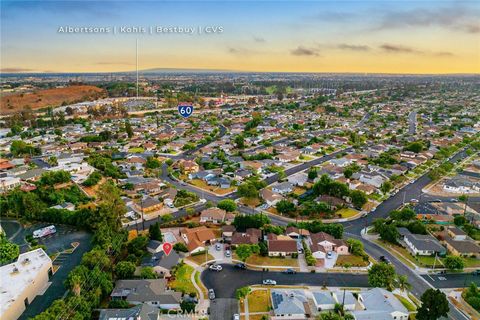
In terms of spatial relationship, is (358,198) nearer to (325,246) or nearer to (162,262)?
(325,246)

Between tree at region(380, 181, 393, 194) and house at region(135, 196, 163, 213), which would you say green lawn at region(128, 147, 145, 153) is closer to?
house at region(135, 196, 163, 213)

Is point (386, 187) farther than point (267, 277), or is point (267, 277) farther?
point (386, 187)

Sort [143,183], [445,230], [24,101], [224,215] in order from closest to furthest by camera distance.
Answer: [445,230] → [224,215] → [143,183] → [24,101]

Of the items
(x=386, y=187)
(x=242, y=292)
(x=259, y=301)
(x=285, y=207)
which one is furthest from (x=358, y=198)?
(x=242, y=292)

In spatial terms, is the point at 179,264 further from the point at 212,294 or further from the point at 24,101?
the point at 24,101

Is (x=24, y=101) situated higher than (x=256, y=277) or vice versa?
(x=24, y=101)

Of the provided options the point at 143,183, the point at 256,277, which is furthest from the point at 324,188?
the point at 143,183
